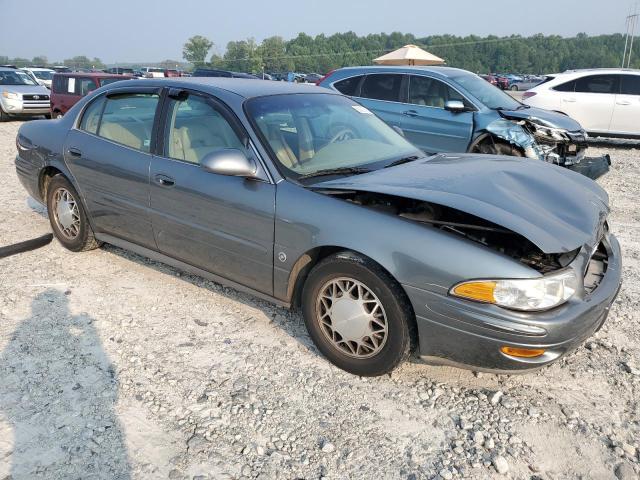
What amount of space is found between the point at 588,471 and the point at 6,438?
8.58 feet

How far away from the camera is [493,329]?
2510 mm

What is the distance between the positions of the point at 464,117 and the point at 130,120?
4.78m

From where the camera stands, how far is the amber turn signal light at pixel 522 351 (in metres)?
2.52

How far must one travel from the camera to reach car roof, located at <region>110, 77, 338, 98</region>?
3.70 metres

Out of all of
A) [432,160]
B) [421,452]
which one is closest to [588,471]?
[421,452]

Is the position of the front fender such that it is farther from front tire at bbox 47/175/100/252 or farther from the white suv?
the white suv

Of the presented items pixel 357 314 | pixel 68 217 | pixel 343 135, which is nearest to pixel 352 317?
pixel 357 314

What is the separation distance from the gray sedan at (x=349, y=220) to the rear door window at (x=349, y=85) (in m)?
4.31

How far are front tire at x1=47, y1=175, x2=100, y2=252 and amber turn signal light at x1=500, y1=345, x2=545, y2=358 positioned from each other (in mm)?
3507

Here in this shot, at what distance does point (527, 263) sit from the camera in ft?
8.78

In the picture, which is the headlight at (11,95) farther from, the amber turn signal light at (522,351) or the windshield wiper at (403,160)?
the amber turn signal light at (522,351)

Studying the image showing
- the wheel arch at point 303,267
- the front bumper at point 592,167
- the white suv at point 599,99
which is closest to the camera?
the wheel arch at point 303,267

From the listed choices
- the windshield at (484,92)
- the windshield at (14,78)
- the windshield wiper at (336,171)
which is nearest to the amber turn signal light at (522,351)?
the windshield wiper at (336,171)

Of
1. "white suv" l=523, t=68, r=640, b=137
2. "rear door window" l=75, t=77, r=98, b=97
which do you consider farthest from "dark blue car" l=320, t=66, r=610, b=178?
"rear door window" l=75, t=77, r=98, b=97
